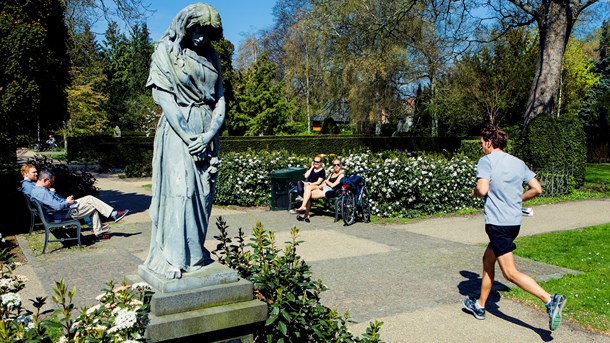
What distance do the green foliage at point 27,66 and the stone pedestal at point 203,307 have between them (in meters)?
7.53

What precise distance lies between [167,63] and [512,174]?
346 centimetres

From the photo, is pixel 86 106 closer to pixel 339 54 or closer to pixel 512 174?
pixel 339 54

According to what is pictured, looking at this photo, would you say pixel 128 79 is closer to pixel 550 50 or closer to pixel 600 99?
pixel 600 99

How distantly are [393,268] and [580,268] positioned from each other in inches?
106

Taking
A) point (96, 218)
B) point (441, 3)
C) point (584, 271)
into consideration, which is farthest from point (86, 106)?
point (584, 271)

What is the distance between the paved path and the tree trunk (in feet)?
18.1

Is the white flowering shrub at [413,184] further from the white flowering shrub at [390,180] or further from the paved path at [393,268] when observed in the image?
the paved path at [393,268]

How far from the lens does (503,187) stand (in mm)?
5125

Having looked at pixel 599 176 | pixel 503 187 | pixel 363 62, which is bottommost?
pixel 599 176

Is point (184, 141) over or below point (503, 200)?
over

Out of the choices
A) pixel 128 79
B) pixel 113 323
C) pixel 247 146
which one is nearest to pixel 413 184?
pixel 113 323

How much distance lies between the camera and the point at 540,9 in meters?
17.5

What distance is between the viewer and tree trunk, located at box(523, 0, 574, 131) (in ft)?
55.9

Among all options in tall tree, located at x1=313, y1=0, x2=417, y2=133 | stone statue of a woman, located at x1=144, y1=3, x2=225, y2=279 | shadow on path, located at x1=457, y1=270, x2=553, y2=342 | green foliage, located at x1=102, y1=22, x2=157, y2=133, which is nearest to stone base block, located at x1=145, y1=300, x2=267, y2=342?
stone statue of a woman, located at x1=144, y1=3, x2=225, y2=279
